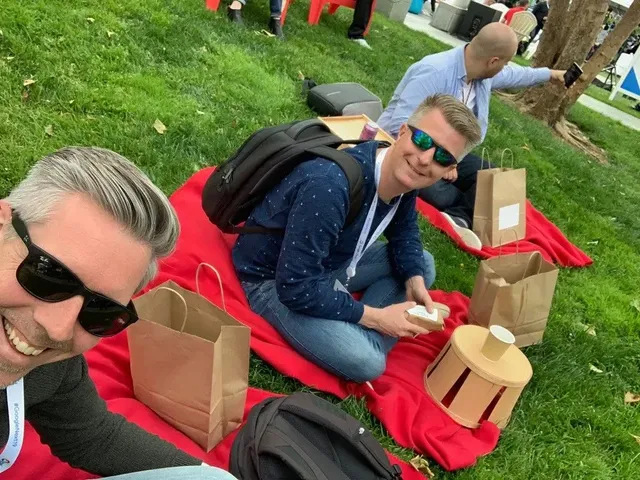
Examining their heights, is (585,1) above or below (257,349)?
above

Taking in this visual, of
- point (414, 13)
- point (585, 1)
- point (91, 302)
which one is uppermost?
point (585, 1)

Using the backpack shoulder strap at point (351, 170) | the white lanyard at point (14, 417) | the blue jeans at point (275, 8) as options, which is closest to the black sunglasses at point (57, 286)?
the white lanyard at point (14, 417)

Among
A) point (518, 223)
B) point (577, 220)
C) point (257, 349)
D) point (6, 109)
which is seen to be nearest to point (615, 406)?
point (518, 223)

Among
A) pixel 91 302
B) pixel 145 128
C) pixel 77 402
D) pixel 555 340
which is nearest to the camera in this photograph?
pixel 91 302

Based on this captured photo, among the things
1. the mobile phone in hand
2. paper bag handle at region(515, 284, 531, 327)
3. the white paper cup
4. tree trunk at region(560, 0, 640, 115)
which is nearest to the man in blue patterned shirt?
the white paper cup

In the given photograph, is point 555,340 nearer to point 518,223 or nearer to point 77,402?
point 518,223

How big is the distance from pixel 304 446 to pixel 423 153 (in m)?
1.36

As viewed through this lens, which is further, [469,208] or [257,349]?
[469,208]

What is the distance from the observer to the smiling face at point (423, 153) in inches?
100

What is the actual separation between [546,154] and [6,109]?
589cm

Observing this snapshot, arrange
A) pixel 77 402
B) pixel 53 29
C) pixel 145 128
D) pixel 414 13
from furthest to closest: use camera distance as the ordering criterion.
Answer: pixel 414 13 → pixel 53 29 → pixel 145 128 → pixel 77 402

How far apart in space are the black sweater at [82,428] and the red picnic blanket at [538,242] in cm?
316

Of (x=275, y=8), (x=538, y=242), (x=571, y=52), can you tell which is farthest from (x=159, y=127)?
(x=571, y=52)

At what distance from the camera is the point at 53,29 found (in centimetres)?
432
